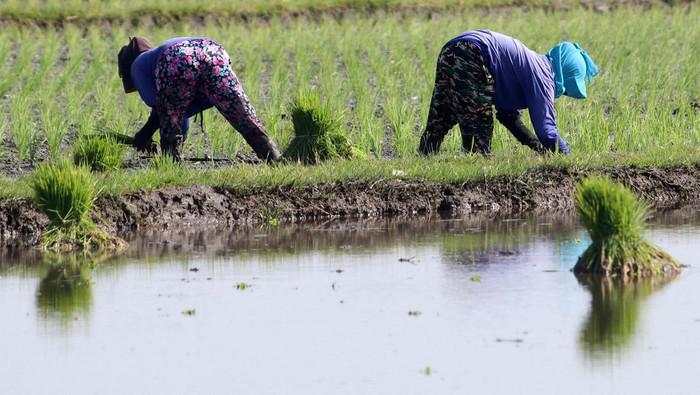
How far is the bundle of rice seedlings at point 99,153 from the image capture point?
10531mm

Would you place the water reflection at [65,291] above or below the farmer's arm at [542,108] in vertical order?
below

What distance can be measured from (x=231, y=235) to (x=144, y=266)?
3.62ft

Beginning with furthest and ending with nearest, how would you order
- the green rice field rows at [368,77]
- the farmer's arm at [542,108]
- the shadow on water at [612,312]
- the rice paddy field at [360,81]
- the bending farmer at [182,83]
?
the green rice field rows at [368,77] → the rice paddy field at [360,81] → the bending farmer at [182,83] → the farmer's arm at [542,108] → the shadow on water at [612,312]

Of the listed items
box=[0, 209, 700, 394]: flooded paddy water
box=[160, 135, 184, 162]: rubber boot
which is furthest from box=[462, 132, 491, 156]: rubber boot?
box=[160, 135, 184, 162]: rubber boot

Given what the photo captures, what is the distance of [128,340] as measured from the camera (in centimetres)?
693

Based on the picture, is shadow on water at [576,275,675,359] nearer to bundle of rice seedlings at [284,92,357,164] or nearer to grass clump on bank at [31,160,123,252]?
grass clump on bank at [31,160,123,252]

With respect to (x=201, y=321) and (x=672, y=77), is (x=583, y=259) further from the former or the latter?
(x=672, y=77)

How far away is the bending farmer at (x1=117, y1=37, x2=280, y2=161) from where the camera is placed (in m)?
10.2

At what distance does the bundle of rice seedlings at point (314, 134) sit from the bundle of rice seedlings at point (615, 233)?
3.27m

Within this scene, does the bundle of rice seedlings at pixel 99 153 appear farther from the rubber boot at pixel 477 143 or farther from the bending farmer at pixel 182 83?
the rubber boot at pixel 477 143

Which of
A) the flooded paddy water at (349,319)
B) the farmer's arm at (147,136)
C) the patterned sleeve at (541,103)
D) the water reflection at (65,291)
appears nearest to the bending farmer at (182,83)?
the farmer's arm at (147,136)

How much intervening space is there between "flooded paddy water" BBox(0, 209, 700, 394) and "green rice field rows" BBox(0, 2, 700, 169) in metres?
2.56

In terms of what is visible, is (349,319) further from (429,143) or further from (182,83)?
(429,143)

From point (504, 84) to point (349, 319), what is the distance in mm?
3330
